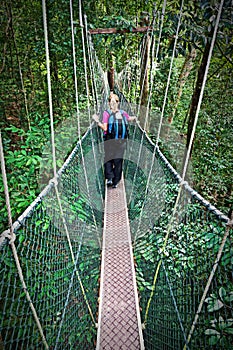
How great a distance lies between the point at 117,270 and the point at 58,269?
511 mm

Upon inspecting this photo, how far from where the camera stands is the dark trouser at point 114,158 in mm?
2328

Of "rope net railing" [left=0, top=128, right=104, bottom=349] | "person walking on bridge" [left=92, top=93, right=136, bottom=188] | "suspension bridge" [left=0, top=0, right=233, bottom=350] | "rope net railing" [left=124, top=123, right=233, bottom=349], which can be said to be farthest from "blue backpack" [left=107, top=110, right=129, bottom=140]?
"rope net railing" [left=0, top=128, right=104, bottom=349]

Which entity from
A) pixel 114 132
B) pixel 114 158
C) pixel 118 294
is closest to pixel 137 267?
pixel 118 294

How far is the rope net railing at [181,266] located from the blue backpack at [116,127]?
0.91 feet

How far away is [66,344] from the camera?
43.8 inches

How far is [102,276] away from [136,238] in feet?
1.39

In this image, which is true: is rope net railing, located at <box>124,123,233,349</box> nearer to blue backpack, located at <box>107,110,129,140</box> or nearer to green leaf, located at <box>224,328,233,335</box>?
green leaf, located at <box>224,328,233,335</box>

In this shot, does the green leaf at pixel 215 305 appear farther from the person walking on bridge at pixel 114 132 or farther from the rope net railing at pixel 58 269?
the person walking on bridge at pixel 114 132

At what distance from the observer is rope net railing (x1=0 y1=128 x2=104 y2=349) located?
3.32ft

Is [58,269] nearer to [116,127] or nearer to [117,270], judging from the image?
[117,270]

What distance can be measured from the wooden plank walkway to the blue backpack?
0.85 meters

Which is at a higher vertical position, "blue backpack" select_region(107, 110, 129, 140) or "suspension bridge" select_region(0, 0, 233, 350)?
"blue backpack" select_region(107, 110, 129, 140)

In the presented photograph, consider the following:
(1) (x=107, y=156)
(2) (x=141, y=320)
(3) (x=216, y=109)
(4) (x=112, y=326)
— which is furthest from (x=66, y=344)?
(3) (x=216, y=109)

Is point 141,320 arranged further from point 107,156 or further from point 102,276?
point 107,156
